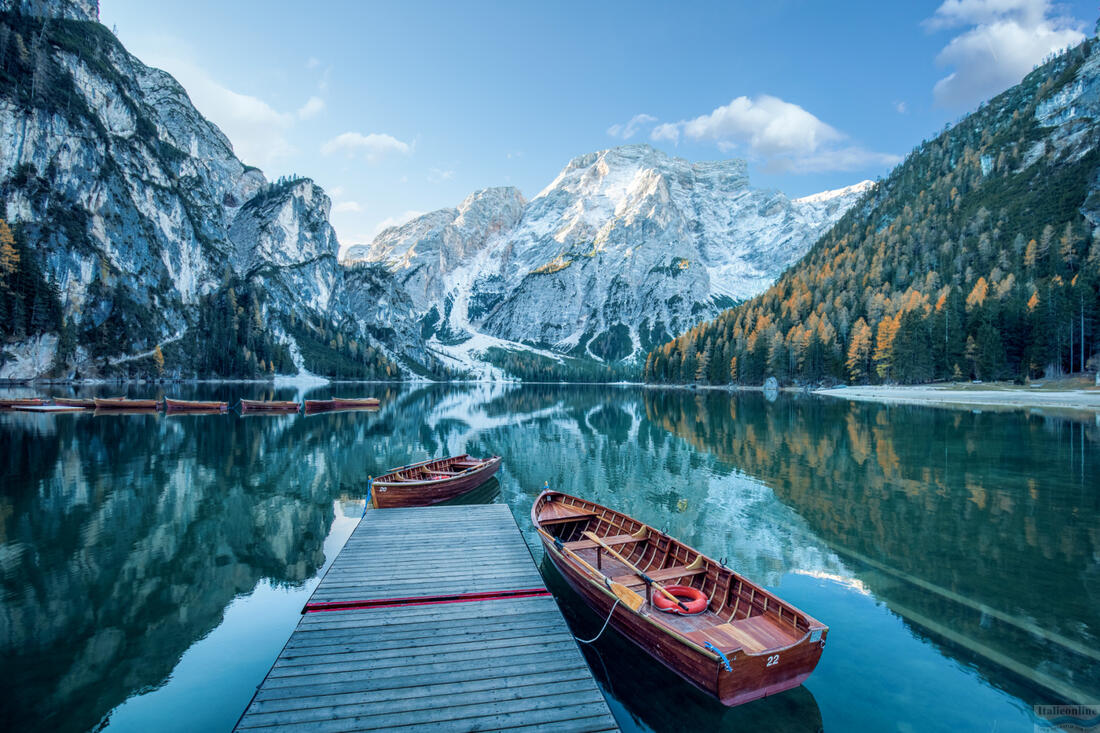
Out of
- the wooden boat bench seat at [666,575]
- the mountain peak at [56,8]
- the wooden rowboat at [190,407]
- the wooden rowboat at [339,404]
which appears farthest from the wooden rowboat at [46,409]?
the mountain peak at [56,8]

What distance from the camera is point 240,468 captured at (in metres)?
31.7

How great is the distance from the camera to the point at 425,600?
1164 cm

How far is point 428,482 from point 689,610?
48.7 feet

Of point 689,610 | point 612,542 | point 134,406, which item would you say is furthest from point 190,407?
point 689,610

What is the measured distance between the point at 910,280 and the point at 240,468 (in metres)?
150

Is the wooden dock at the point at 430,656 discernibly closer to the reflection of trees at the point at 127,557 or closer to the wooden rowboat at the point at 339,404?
the reflection of trees at the point at 127,557

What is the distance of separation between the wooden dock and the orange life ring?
7.70 feet

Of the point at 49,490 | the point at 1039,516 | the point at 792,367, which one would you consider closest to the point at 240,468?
the point at 49,490

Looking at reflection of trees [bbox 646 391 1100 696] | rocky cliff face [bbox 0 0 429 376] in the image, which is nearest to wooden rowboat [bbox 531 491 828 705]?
reflection of trees [bbox 646 391 1100 696]

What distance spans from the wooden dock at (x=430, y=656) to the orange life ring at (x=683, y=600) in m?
2.35

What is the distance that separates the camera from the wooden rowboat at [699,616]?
8.72 m

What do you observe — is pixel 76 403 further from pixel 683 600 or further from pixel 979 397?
pixel 979 397

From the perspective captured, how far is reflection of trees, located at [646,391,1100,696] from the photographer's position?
39.9ft

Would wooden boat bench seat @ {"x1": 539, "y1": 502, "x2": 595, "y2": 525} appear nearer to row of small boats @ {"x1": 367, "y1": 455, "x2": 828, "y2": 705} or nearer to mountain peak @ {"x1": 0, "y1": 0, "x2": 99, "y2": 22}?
row of small boats @ {"x1": 367, "y1": 455, "x2": 828, "y2": 705}
